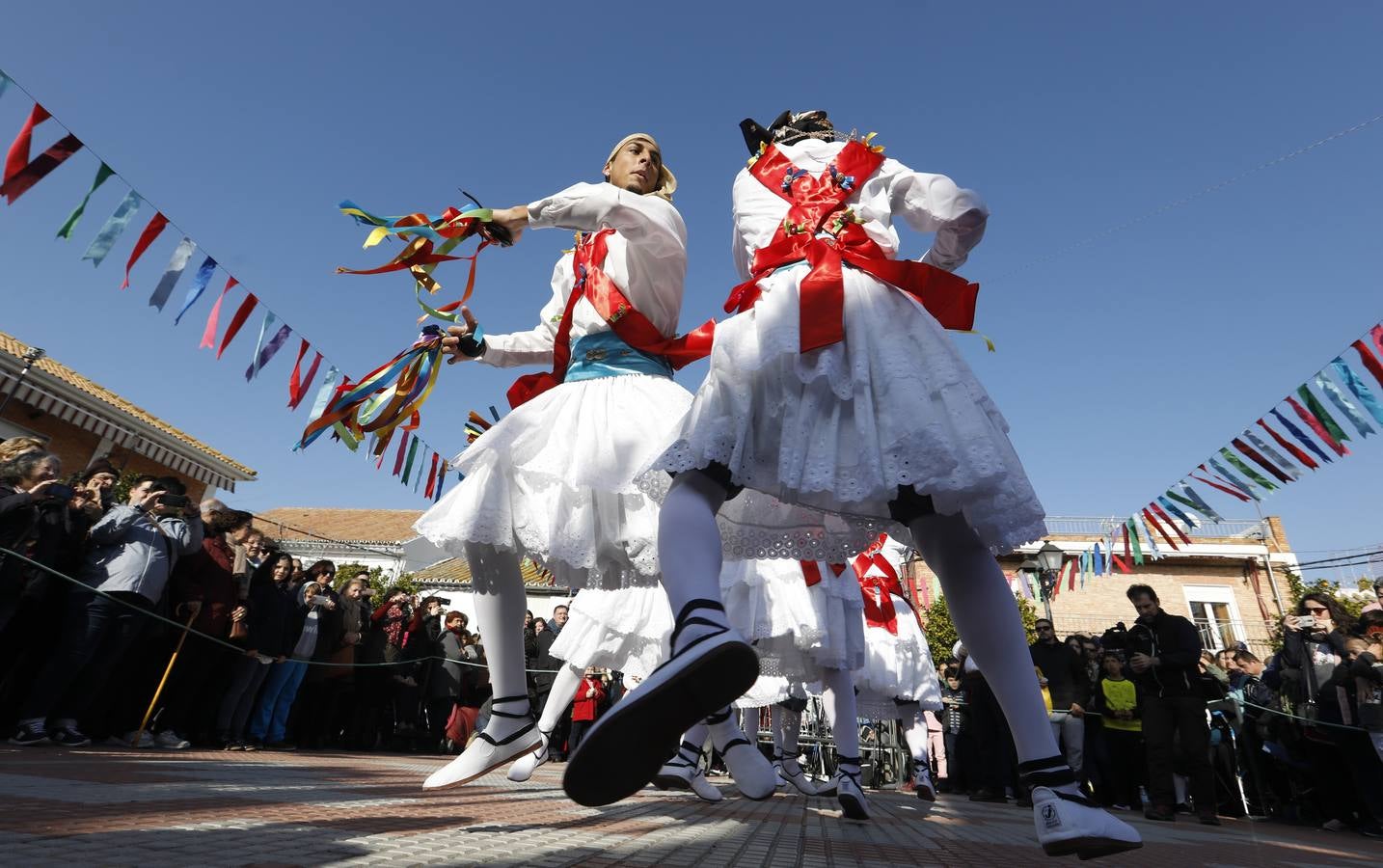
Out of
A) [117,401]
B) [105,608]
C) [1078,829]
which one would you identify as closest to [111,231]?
[105,608]

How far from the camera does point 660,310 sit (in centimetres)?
305

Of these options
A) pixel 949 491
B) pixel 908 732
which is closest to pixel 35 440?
pixel 949 491

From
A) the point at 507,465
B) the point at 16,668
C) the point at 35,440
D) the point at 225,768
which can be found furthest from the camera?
the point at 35,440

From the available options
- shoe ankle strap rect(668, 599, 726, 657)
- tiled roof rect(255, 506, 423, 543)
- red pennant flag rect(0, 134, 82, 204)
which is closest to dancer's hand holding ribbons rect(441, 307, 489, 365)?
shoe ankle strap rect(668, 599, 726, 657)

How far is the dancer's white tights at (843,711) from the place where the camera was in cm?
441

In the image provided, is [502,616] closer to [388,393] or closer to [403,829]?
[403,829]

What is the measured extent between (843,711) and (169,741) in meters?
4.93

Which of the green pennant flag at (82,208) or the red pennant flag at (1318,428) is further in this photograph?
the red pennant flag at (1318,428)

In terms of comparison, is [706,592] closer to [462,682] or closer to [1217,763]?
[1217,763]

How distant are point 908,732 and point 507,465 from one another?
5.95m

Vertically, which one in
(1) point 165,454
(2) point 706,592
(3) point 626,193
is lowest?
(2) point 706,592

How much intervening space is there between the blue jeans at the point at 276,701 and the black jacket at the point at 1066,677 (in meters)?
7.28

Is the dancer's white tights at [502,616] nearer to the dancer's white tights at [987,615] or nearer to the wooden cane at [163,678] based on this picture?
the dancer's white tights at [987,615]

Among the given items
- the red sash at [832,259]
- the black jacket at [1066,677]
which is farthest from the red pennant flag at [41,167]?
the black jacket at [1066,677]
